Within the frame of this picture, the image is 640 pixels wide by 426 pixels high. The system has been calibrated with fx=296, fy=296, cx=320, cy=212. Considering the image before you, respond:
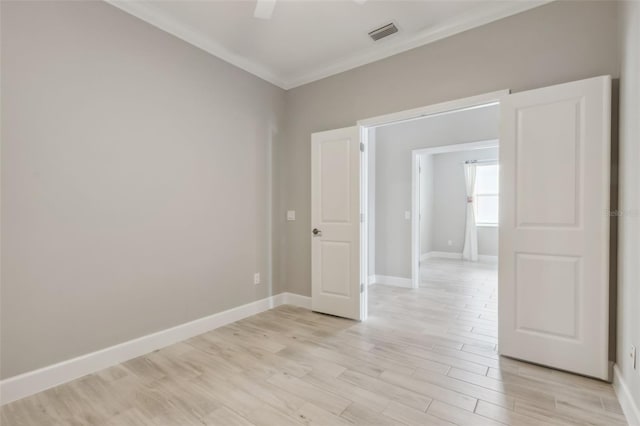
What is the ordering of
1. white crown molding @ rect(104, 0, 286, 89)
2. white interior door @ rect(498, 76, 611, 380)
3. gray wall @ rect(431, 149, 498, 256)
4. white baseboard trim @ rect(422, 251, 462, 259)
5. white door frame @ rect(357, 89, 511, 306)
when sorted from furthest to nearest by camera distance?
white baseboard trim @ rect(422, 251, 462, 259)
gray wall @ rect(431, 149, 498, 256)
white door frame @ rect(357, 89, 511, 306)
white crown molding @ rect(104, 0, 286, 89)
white interior door @ rect(498, 76, 611, 380)

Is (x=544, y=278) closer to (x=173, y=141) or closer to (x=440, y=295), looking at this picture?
(x=440, y=295)

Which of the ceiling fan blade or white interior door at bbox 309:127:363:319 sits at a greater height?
the ceiling fan blade

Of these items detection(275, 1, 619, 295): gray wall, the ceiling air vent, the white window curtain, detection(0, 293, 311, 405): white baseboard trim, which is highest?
the ceiling air vent

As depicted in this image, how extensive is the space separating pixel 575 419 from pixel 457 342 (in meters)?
1.09

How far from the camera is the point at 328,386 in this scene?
2.10 meters

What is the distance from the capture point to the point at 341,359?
2492 mm

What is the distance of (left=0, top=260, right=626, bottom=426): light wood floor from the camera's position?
5.87 feet

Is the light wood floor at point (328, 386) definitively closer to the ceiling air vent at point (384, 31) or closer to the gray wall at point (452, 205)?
the ceiling air vent at point (384, 31)

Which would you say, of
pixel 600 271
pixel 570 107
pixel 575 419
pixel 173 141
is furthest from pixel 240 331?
pixel 570 107

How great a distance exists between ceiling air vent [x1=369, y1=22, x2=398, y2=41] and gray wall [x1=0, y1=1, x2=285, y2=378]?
62.8 inches

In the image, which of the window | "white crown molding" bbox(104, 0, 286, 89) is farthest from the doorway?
the window

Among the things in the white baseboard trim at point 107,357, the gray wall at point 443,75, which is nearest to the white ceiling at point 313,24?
the gray wall at point 443,75

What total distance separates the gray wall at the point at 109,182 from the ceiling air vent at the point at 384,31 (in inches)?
62.8

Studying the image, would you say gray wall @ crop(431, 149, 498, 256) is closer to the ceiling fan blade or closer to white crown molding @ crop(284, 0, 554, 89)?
white crown molding @ crop(284, 0, 554, 89)
